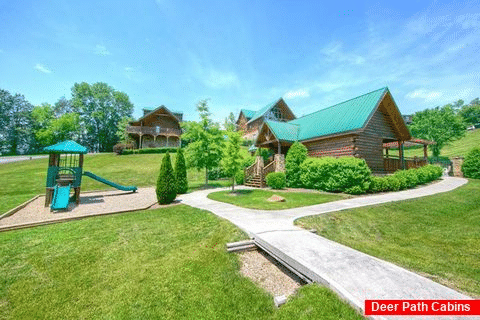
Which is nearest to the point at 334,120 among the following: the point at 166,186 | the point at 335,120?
the point at 335,120

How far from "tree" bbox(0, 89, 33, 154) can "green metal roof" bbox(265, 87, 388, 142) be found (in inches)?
2910

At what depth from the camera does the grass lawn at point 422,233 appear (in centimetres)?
423

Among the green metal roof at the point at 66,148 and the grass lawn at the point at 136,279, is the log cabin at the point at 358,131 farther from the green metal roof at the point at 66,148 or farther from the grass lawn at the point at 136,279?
the green metal roof at the point at 66,148

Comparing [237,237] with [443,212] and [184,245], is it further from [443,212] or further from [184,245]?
[443,212]

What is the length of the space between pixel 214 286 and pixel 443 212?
11.2 m

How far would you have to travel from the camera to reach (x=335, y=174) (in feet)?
45.8

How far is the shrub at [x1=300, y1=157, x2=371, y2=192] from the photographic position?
1322 cm

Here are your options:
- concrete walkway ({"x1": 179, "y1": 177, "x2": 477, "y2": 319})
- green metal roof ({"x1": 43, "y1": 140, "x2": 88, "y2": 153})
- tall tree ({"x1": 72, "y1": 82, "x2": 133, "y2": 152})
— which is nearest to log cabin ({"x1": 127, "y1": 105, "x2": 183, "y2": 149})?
tall tree ({"x1": 72, "y1": 82, "x2": 133, "y2": 152})

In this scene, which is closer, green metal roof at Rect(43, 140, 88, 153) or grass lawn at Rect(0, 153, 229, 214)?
green metal roof at Rect(43, 140, 88, 153)

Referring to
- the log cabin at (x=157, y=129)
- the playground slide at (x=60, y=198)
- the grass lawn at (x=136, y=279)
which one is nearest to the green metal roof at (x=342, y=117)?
the grass lawn at (x=136, y=279)

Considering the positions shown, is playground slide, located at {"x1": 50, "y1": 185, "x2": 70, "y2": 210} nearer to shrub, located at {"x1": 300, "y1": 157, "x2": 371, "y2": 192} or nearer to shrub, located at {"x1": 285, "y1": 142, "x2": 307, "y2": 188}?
shrub, located at {"x1": 285, "y1": 142, "x2": 307, "y2": 188}

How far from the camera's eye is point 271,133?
20422mm

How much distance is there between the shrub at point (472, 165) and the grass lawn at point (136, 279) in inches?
984

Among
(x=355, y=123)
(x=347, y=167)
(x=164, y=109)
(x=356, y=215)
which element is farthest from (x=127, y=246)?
(x=164, y=109)
